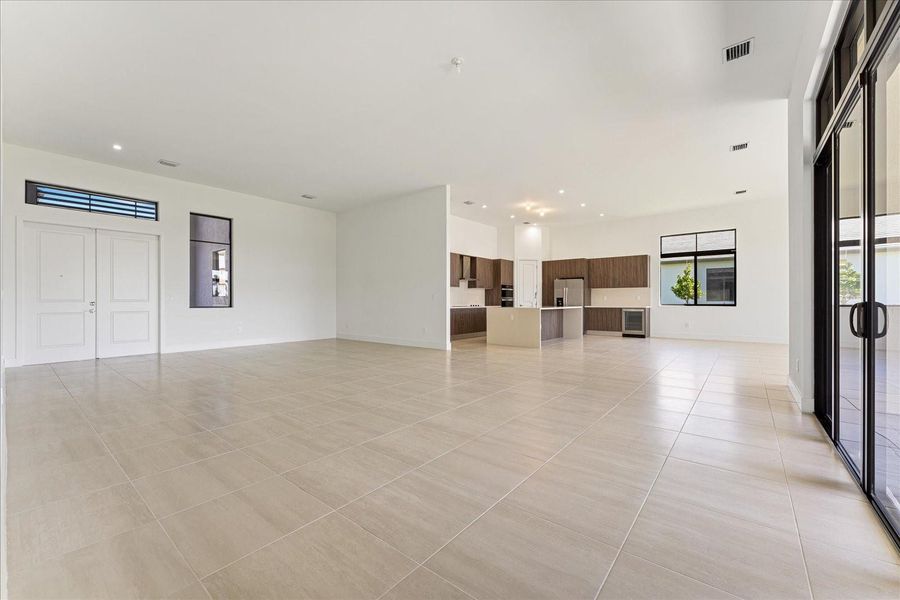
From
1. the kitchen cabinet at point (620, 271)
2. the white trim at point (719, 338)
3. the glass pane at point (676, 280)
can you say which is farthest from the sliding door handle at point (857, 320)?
the kitchen cabinet at point (620, 271)

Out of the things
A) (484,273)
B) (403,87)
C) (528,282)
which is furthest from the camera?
(528,282)

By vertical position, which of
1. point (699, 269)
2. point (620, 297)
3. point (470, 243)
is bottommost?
point (620, 297)

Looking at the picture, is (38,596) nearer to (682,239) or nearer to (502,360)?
(502,360)

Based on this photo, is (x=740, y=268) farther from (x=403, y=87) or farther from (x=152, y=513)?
(x=152, y=513)

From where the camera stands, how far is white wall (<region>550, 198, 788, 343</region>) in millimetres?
9320

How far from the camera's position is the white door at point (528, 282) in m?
12.3

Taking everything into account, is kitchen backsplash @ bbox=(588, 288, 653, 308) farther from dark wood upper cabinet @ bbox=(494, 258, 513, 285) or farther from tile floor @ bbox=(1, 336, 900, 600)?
tile floor @ bbox=(1, 336, 900, 600)

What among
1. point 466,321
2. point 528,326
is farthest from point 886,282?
point 466,321

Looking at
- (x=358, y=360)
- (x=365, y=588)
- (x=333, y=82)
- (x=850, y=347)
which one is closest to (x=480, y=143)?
(x=333, y=82)

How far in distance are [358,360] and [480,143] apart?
395 centimetres

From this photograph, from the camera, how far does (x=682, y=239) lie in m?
10.6

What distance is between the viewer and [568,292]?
470 inches

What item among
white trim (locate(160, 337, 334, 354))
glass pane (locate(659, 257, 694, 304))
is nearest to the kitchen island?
glass pane (locate(659, 257, 694, 304))

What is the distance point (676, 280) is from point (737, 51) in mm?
7773
